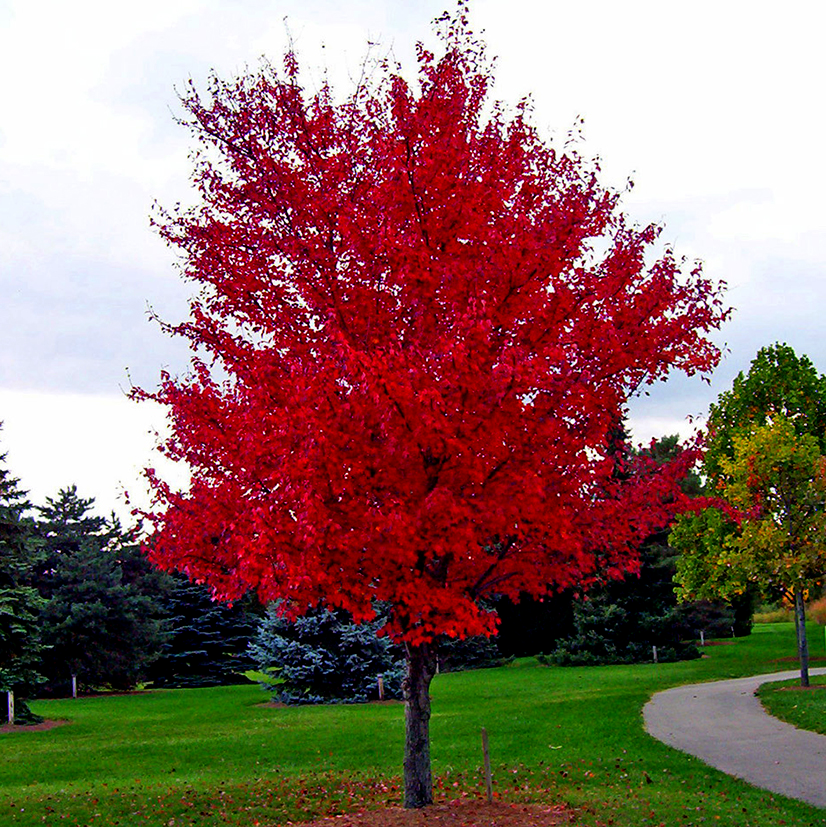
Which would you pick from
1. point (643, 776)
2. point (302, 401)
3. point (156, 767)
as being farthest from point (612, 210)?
point (156, 767)

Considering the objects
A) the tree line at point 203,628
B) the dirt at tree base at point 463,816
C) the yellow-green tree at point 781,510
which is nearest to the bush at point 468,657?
the tree line at point 203,628

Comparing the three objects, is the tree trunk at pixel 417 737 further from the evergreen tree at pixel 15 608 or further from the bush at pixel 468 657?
the bush at pixel 468 657

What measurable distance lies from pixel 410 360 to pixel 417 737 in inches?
167

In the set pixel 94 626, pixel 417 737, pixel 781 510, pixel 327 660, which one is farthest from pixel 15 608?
pixel 781 510

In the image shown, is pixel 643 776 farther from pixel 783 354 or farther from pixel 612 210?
pixel 783 354

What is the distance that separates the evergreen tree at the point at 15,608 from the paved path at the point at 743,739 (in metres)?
16.4

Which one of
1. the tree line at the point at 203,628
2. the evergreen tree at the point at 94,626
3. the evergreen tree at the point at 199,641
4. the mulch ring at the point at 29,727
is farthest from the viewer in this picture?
the evergreen tree at the point at 199,641

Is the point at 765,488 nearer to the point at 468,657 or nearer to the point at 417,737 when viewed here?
the point at 417,737

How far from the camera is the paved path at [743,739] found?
38.3 ft

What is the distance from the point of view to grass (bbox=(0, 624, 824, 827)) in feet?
36.2

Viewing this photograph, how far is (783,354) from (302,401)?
2564cm

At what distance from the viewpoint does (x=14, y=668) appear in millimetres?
25344

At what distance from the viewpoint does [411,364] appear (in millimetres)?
8117

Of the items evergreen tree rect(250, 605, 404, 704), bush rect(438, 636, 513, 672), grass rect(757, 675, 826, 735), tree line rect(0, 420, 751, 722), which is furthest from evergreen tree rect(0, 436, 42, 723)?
bush rect(438, 636, 513, 672)
